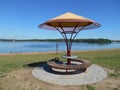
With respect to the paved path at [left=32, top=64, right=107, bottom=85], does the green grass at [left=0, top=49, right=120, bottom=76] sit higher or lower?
higher

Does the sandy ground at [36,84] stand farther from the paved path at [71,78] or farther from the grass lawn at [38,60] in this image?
the paved path at [71,78]

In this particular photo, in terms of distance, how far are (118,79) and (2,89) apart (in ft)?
19.3

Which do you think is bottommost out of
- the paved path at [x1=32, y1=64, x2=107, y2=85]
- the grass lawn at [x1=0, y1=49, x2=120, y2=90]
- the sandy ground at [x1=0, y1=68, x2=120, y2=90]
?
the sandy ground at [x1=0, y1=68, x2=120, y2=90]

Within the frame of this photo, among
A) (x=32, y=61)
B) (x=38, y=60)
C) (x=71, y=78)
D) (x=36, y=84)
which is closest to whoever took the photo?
(x=36, y=84)

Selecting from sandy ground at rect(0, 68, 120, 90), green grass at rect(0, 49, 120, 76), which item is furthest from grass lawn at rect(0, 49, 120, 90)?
sandy ground at rect(0, 68, 120, 90)

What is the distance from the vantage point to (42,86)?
6984 millimetres

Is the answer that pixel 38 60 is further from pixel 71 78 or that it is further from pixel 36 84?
pixel 36 84

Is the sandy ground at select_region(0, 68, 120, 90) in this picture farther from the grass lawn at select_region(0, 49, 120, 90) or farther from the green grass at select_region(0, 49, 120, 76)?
the green grass at select_region(0, 49, 120, 76)

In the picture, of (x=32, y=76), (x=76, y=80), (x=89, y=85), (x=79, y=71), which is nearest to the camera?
(x=89, y=85)

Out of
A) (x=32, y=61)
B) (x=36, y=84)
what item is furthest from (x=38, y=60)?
(x=36, y=84)

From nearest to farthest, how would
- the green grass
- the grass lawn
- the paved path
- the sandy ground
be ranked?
the sandy ground
the paved path
the grass lawn
the green grass

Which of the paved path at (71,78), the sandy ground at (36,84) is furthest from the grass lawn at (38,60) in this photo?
the paved path at (71,78)

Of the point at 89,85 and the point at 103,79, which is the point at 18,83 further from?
the point at 103,79

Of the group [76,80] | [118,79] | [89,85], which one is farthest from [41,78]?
[118,79]
